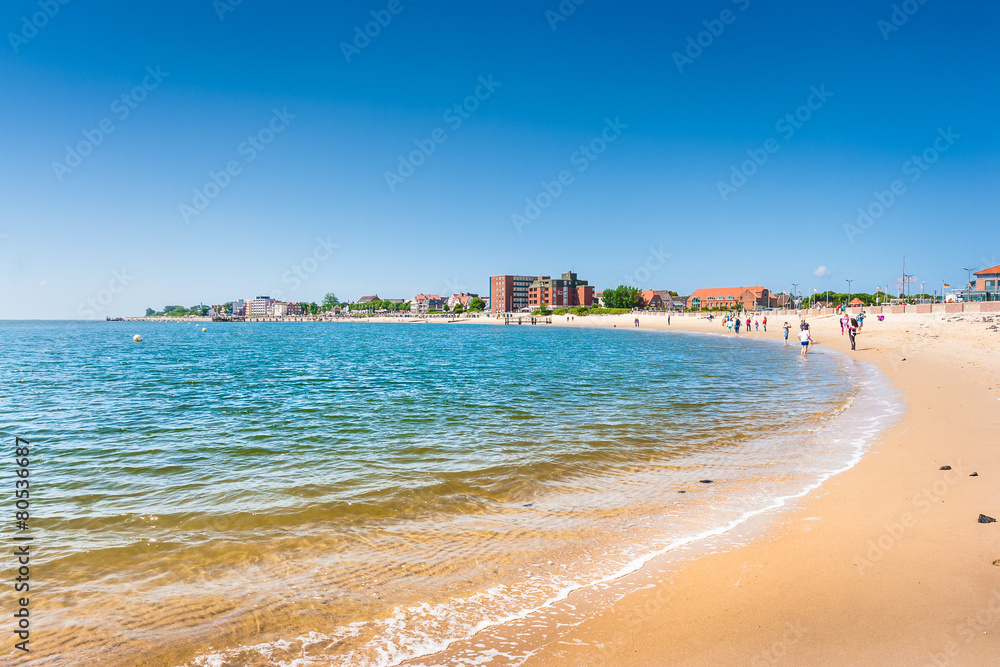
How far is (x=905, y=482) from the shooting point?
7.62 m

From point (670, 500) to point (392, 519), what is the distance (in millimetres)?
→ 4230

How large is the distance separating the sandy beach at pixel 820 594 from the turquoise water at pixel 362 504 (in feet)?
1.69

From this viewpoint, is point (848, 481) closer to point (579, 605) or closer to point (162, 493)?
point (579, 605)

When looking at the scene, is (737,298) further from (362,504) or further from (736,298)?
(362,504)

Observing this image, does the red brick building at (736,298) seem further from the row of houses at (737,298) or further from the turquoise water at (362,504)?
the turquoise water at (362,504)

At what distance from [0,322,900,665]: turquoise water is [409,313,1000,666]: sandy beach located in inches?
20.3

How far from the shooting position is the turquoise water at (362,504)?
15.0 ft

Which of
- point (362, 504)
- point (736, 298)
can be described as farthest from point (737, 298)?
point (362, 504)

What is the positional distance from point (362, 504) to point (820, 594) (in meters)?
6.02

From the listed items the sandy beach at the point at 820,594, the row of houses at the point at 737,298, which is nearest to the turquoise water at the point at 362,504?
the sandy beach at the point at 820,594

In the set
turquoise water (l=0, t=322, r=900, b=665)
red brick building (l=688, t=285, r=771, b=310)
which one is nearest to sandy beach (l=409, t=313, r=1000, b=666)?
turquoise water (l=0, t=322, r=900, b=665)

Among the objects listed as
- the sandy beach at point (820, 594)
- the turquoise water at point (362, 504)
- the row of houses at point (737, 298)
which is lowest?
the turquoise water at point (362, 504)

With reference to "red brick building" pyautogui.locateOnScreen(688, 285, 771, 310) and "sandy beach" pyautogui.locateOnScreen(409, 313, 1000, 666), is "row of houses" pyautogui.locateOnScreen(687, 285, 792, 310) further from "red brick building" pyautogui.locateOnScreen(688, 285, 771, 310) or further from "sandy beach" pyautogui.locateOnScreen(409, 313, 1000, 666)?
"sandy beach" pyautogui.locateOnScreen(409, 313, 1000, 666)

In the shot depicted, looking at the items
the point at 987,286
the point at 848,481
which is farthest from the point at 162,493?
the point at 987,286
